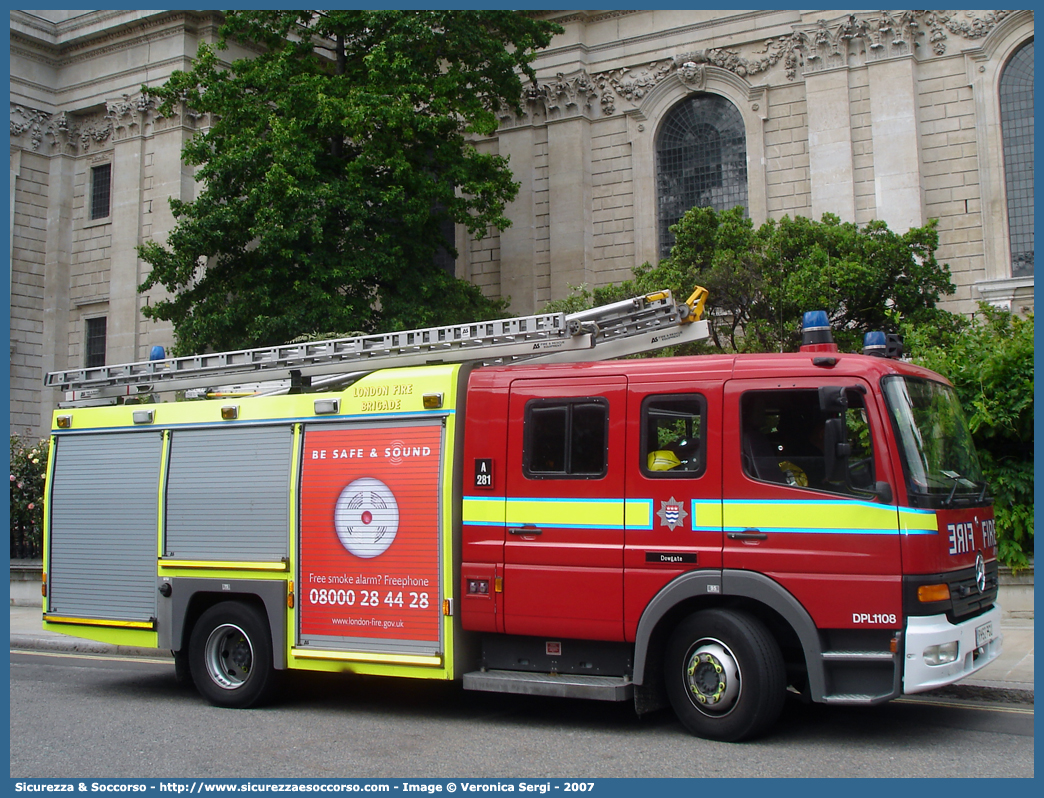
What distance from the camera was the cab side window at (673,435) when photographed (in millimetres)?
7695

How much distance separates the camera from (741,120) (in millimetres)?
26375

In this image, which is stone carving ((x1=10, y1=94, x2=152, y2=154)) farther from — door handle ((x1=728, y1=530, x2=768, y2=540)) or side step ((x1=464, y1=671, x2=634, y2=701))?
door handle ((x1=728, y1=530, x2=768, y2=540))

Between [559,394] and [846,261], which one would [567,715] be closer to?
[559,394]

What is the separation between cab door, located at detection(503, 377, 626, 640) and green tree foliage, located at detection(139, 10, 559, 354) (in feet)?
44.6

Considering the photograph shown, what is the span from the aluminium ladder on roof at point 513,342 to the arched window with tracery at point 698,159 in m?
18.3

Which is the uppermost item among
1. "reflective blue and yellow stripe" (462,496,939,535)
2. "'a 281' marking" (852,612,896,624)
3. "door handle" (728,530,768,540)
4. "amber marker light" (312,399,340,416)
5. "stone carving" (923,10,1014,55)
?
"stone carving" (923,10,1014,55)

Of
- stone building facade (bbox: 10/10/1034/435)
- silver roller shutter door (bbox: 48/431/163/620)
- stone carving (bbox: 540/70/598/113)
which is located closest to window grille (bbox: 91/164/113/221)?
stone building facade (bbox: 10/10/1034/435)

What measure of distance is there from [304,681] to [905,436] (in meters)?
7.00

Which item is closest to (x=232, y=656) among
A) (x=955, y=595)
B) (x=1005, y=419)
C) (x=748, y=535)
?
(x=748, y=535)

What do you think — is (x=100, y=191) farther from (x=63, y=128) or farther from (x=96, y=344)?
(x=96, y=344)

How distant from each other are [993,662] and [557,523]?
5176 mm

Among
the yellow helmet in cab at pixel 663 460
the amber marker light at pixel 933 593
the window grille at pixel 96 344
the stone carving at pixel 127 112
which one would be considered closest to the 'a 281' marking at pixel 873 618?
the amber marker light at pixel 933 593

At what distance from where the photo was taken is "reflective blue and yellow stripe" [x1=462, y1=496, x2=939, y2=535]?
6965 mm
